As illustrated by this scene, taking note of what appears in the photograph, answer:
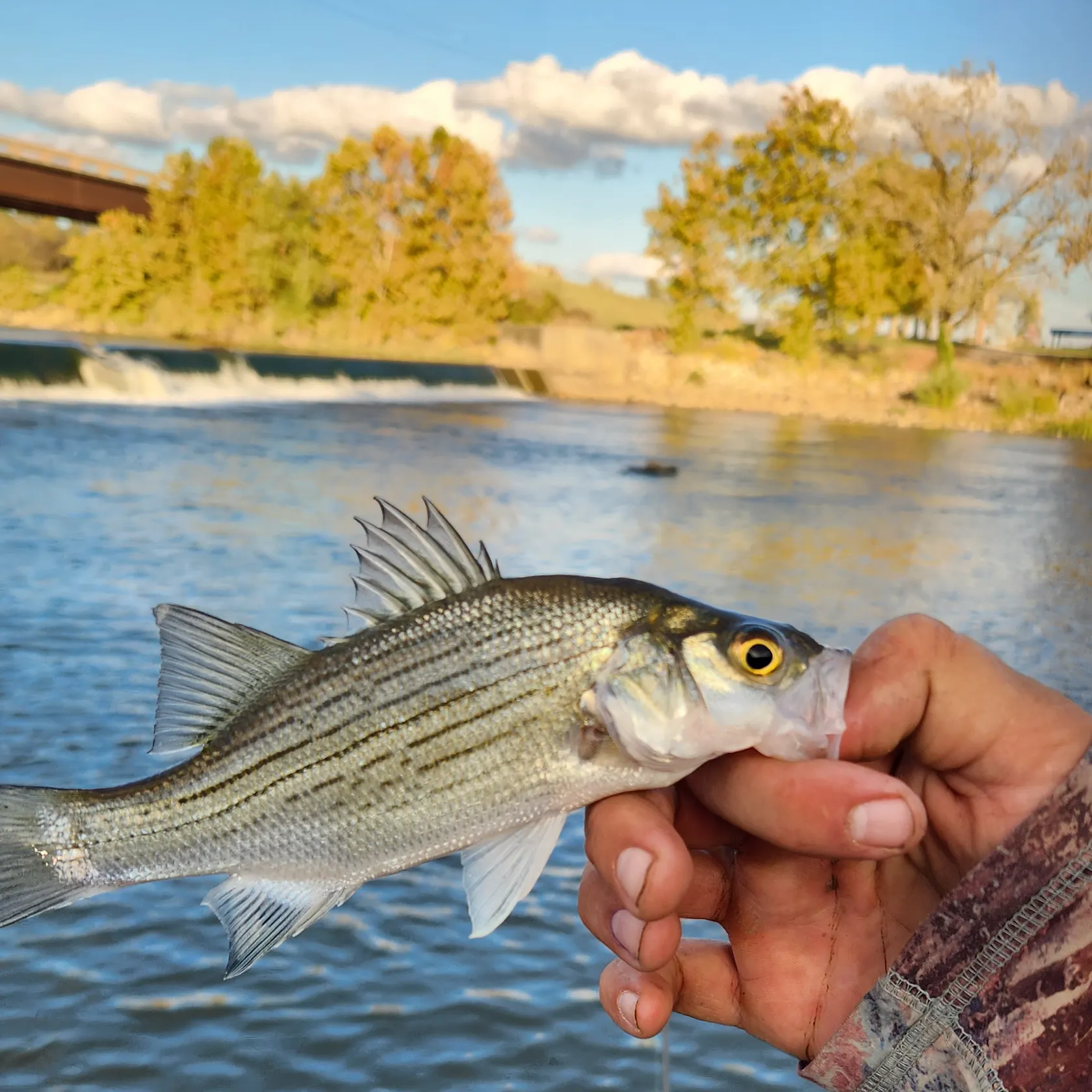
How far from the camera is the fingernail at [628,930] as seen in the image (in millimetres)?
1910

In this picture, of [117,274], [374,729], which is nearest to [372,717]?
[374,729]

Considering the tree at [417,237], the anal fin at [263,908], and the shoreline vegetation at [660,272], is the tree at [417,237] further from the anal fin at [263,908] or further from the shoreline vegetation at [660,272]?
Result: the anal fin at [263,908]

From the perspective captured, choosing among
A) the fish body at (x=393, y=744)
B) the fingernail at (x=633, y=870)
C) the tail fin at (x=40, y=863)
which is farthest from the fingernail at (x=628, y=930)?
the tail fin at (x=40, y=863)

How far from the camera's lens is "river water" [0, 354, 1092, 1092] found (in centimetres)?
385

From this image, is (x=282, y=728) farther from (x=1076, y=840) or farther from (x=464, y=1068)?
(x=464, y=1068)

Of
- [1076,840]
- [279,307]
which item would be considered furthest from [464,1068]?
[279,307]

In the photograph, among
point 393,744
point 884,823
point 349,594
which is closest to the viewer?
point 884,823

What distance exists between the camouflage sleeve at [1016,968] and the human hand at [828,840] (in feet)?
0.25

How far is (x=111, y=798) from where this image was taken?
186 centimetres

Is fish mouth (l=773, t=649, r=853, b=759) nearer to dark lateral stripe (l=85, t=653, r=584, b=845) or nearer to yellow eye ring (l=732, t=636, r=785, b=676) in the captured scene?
yellow eye ring (l=732, t=636, r=785, b=676)

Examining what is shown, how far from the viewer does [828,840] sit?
5.48 feet

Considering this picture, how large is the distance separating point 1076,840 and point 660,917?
2.04 ft

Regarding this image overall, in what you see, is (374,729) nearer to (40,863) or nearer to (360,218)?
(40,863)

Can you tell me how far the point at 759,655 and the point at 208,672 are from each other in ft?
2.82
